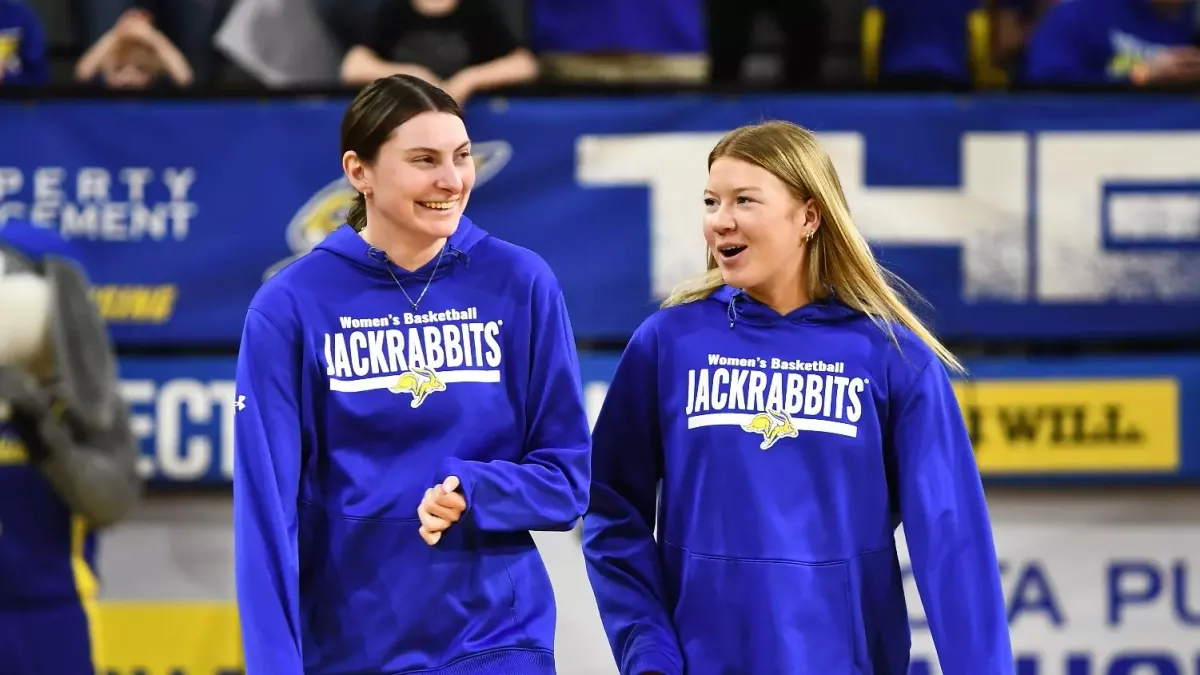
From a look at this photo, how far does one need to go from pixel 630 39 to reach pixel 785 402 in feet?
9.91

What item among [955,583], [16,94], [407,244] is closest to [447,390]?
[407,244]

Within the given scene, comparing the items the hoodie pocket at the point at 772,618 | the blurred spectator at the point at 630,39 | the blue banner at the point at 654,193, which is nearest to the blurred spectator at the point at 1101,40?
the blue banner at the point at 654,193

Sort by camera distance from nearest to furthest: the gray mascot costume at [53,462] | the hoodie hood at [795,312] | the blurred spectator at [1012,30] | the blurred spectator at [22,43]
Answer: the hoodie hood at [795,312] < the gray mascot costume at [53,462] < the blurred spectator at [22,43] < the blurred spectator at [1012,30]

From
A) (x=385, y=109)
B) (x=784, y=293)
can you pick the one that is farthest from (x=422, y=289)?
(x=784, y=293)

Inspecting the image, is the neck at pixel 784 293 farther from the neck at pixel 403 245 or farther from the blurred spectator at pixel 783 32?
the blurred spectator at pixel 783 32

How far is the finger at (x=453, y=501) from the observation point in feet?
8.75

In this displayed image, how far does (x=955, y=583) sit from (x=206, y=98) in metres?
3.46

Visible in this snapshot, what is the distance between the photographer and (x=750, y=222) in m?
2.87

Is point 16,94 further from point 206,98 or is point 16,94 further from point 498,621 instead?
point 498,621

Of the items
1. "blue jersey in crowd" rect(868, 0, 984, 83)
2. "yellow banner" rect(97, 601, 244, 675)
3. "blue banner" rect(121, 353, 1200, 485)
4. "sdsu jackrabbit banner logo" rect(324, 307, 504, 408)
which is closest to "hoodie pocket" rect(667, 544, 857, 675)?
"sdsu jackrabbit banner logo" rect(324, 307, 504, 408)

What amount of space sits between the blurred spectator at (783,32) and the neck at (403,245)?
10.9 ft

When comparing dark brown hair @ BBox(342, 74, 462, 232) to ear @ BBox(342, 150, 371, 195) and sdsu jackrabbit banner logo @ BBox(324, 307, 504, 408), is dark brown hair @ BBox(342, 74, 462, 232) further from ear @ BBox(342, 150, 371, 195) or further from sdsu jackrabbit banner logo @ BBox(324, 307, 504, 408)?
sdsu jackrabbit banner logo @ BBox(324, 307, 504, 408)

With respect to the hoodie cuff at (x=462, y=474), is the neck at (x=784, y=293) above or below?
above

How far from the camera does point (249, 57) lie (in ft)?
19.4
